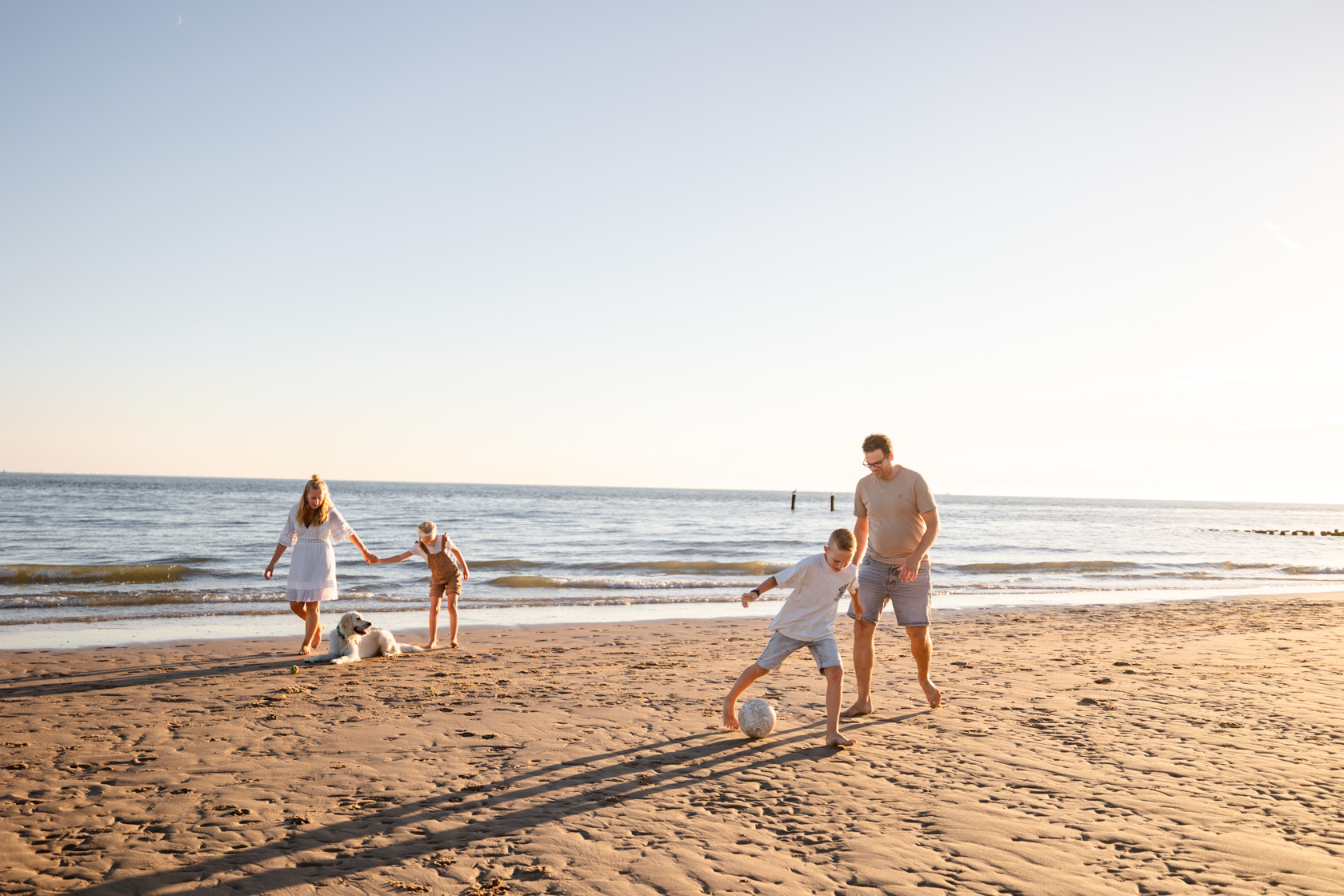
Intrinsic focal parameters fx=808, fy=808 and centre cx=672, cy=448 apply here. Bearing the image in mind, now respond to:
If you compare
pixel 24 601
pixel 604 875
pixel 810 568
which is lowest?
pixel 24 601

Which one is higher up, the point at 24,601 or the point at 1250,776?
the point at 1250,776

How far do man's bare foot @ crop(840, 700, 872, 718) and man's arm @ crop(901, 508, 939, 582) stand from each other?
1.11 meters

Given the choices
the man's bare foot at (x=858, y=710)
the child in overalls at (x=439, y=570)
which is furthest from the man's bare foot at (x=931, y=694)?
the child in overalls at (x=439, y=570)

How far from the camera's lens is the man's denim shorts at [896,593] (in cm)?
573

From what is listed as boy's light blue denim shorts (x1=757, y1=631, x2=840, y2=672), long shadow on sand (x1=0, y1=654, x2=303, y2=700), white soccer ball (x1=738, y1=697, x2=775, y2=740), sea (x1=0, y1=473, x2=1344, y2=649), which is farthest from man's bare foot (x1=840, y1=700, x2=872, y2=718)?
sea (x1=0, y1=473, x2=1344, y2=649)

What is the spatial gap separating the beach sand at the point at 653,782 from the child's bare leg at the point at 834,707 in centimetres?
10

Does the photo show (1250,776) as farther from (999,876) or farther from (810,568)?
(810,568)

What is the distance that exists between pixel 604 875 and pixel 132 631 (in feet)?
32.3

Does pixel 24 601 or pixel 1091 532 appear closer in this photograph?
pixel 24 601

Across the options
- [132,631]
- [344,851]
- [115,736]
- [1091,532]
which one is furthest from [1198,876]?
[1091,532]

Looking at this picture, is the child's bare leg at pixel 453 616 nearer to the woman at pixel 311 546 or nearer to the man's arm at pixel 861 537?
the woman at pixel 311 546

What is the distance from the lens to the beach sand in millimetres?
3393

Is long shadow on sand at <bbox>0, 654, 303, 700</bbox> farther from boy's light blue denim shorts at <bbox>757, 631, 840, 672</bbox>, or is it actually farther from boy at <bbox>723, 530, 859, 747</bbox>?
boy at <bbox>723, 530, 859, 747</bbox>

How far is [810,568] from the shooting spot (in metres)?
5.22
